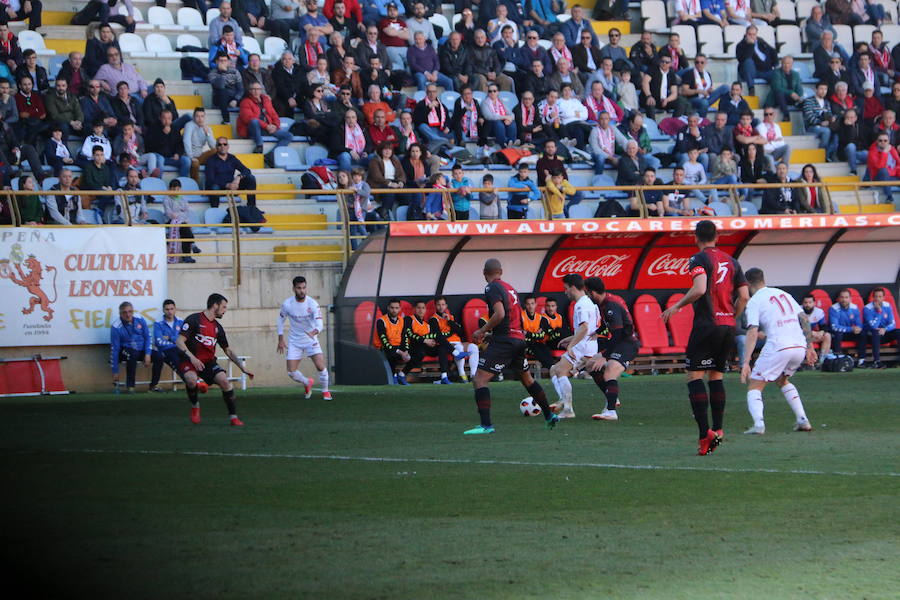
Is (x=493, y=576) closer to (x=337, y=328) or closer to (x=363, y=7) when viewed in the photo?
(x=337, y=328)

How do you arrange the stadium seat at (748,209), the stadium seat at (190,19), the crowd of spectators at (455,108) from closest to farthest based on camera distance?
the crowd of spectators at (455,108)
the stadium seat at (748,209)
the stadium seat at (190,19)

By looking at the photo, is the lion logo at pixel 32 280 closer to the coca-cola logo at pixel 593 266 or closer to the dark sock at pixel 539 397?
the coca-cola logo at pixel 593 266

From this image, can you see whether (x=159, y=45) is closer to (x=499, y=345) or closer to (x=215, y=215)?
(x=215, y=215)

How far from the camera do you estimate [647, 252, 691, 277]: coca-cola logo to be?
969 inches

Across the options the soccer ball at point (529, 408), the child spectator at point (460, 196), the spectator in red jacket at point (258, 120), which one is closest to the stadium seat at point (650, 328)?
the child spectator at point (460, 196)

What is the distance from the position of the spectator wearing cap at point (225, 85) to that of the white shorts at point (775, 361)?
14437 millimetres

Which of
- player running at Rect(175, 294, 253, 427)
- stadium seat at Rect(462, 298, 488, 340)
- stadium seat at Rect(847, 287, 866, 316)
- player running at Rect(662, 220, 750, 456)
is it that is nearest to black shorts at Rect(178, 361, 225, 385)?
player running at Rect(175, 294, 253, 427)

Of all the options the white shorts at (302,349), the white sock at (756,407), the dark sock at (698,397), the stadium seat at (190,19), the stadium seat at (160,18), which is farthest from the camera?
the stadium seat at (190,19)

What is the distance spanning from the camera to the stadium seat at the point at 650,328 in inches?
957

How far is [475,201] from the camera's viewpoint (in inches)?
945

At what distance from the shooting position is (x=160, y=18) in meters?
26.2

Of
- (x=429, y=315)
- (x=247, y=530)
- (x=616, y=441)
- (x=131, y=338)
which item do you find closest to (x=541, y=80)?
(x=429, y=315)

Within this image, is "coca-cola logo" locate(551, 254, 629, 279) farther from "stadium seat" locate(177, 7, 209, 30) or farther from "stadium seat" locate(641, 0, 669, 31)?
"stadium seat" locate(177, 7, 209, 30)

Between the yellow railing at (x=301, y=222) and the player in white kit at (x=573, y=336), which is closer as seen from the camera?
the player in white kit at (x=573, y=336)
